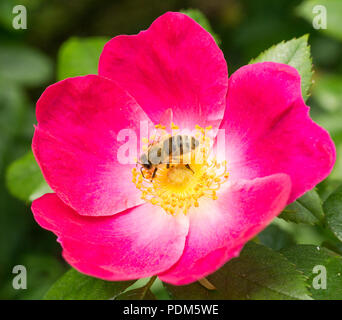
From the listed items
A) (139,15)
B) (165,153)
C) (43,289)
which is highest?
(139,15)

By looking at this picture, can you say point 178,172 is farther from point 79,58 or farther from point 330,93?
point 330,93

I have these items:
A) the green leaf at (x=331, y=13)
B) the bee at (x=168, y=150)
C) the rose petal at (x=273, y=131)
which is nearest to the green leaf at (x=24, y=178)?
the bee at (x=168, y=150)

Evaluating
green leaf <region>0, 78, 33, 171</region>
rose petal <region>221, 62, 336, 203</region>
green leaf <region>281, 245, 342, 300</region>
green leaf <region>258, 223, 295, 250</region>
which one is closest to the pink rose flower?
rose petal <region>221, 62, 336, 203</region>

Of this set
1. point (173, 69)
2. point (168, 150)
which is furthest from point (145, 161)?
point (173, 69)

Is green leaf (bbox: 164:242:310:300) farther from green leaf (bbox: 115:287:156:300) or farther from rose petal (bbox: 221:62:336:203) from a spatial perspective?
rose petal (bbox: 221:62:336:203)

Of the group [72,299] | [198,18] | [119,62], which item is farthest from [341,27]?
[72,299]
